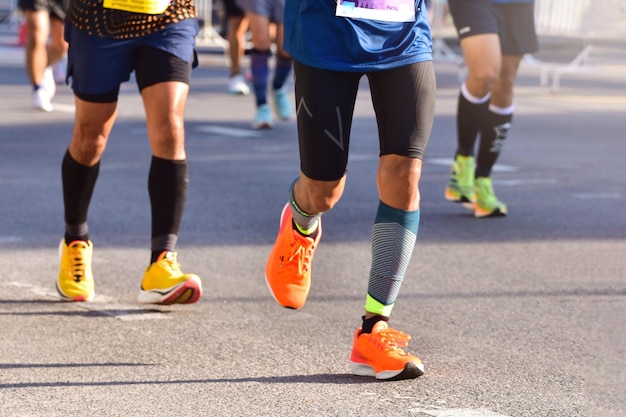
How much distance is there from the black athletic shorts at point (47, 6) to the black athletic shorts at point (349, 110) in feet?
27.4

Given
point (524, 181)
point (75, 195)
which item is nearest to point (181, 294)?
point (75, 195)

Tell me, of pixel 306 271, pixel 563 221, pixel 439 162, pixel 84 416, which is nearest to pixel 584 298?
pixel 306 271

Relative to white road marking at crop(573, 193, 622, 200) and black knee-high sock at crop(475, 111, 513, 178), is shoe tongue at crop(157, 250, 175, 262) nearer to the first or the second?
black knee-high sock at crop(475, 111, 513, 178)

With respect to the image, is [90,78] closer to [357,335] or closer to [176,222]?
[176,222]

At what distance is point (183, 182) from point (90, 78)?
0.55 m

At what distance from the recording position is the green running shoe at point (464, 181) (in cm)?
746

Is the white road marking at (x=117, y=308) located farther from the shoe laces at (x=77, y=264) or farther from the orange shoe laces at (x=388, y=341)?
A: the orange shoe laces at (x=388, y=341)

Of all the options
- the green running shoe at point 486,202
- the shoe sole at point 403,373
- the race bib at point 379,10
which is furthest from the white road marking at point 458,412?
the green running shoe at point 486,202

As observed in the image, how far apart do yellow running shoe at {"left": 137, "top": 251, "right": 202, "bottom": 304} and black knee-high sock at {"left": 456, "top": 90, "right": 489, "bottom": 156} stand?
2.82 m

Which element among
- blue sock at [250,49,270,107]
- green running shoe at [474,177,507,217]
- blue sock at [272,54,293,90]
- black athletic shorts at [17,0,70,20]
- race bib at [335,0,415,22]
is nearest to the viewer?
race bib at [335,0,415,22]

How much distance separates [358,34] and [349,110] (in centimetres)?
26

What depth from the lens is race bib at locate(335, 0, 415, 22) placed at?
4008 millimetres

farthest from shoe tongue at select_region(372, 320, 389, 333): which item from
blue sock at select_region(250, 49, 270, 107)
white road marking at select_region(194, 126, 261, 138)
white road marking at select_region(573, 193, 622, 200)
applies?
blue sock at select_region(250, 49, 270, 107)

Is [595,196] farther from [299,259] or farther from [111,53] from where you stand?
[111,53]
